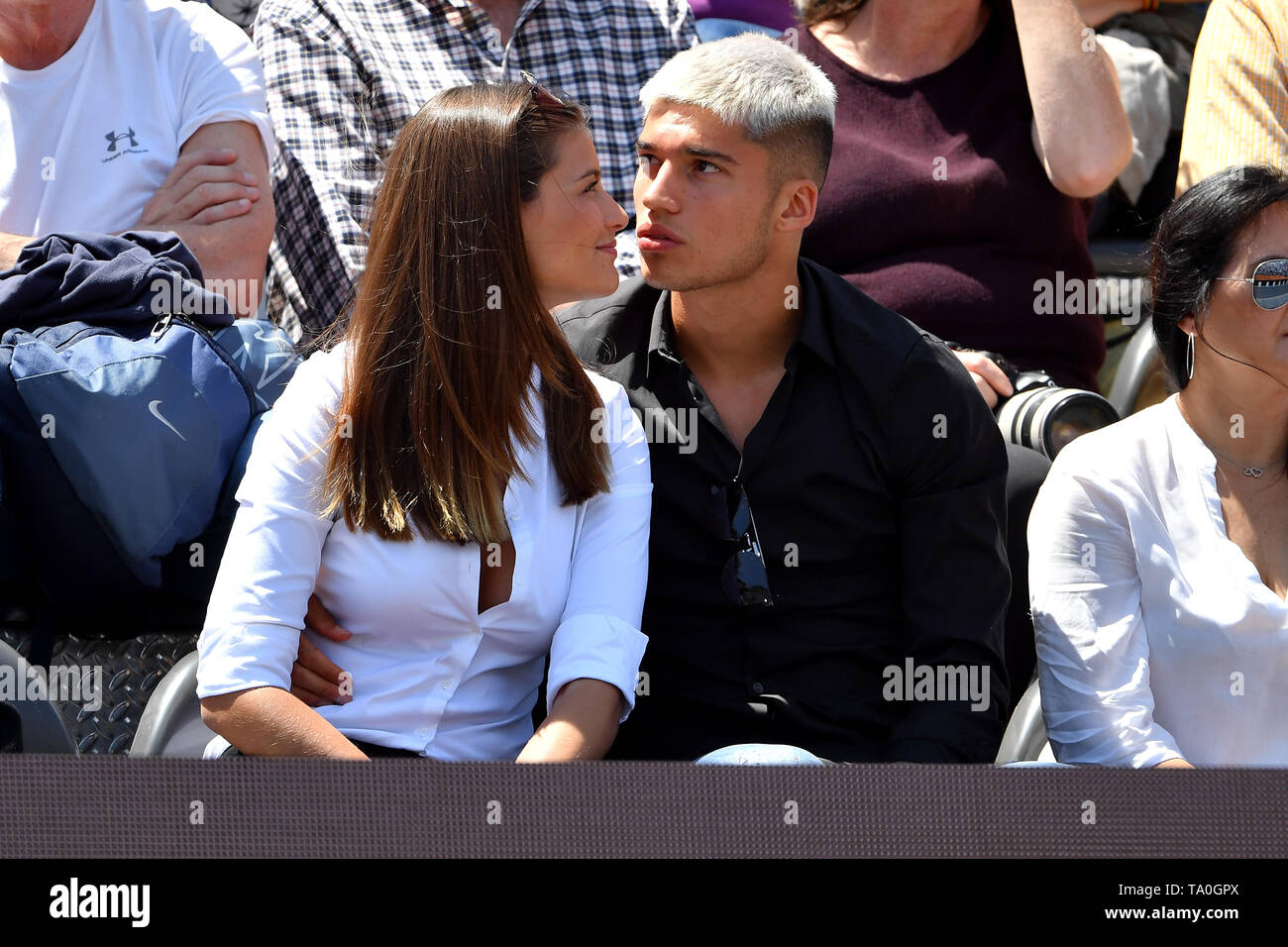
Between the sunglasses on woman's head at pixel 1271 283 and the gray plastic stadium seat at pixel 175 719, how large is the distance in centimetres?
143

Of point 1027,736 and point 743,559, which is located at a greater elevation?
point 743,559

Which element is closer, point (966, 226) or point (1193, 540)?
point (1193, 540)

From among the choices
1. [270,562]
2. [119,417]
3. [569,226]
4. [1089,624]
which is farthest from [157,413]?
[1089,624]

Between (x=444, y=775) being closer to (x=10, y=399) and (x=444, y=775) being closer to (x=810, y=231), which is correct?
(x=10, y=399)

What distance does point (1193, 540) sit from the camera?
1833 mm

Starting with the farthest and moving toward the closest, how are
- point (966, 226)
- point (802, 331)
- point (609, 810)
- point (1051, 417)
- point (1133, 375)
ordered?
1. point (1133, 375)
2. point (966, 226)
3. point (1051, 417)
4. point (802, 331)
5. point (609, 810)

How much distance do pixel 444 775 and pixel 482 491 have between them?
53cm

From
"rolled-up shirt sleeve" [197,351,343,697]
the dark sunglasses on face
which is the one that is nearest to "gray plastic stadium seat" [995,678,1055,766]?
the dark sunglasses on face

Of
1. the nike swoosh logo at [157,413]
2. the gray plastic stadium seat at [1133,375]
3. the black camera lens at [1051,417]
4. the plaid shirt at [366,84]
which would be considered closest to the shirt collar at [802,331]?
the black camera lens at [1051,417]

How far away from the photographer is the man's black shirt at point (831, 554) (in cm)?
192

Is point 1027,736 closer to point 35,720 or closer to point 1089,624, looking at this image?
point 1089,624

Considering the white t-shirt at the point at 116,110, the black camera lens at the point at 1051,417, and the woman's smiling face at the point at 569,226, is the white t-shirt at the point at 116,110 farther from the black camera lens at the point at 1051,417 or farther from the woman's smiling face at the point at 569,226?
the black camera lens at the point at 1051,417

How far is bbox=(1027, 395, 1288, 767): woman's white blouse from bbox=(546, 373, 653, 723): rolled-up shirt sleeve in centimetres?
52

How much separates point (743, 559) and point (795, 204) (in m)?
0.52
